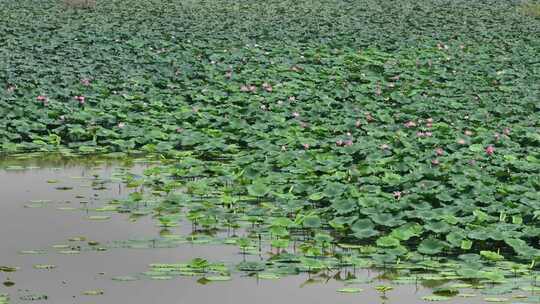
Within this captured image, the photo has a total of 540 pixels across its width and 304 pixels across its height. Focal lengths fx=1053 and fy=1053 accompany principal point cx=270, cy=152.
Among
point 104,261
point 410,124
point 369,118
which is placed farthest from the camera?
point 369,118

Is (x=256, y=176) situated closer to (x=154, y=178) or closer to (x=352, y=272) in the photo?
(x=154, y=178)

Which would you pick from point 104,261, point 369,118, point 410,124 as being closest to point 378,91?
point 369,118

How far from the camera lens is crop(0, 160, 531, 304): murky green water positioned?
5992 millimetres

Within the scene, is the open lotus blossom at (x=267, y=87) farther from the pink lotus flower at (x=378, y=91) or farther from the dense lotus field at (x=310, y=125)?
the pink lotus flower at (x=378, y=91)

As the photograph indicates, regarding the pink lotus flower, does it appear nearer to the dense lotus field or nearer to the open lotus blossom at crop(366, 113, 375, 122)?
the dense lotus field

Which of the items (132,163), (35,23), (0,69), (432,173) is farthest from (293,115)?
(35,23)

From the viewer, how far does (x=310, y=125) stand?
10.8 meters

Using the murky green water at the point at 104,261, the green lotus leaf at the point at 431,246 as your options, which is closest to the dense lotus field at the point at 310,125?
the green lotus leaf at the point at 431,246

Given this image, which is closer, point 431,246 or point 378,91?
point 431,246

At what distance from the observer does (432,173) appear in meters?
8.23

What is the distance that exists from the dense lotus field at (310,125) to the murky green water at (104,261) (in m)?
0.19

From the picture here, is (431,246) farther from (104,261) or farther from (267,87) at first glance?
(267,87)

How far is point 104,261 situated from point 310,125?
4.55 meters

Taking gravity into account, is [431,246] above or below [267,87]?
below
